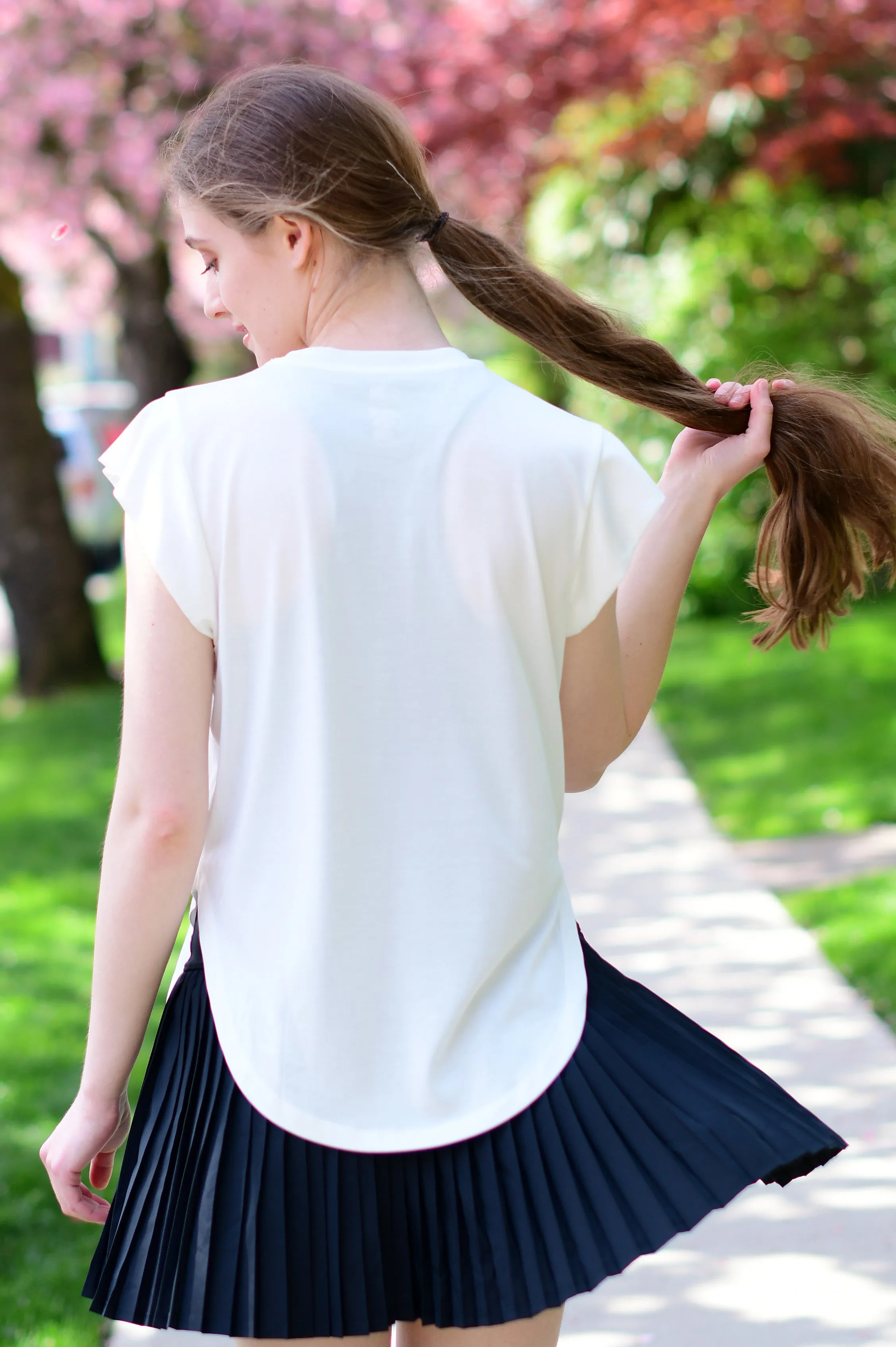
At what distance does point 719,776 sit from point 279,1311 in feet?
16.8

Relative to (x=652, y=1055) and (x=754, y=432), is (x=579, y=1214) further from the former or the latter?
(x=754, y=432)

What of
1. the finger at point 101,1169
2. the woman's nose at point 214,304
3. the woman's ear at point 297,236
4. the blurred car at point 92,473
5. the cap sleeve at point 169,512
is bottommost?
the blurred car at point 92,473

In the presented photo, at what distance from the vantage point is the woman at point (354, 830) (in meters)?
1.36

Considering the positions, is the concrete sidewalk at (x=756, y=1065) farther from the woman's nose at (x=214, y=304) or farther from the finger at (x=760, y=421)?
the woman's nose at (x=214, y=304)

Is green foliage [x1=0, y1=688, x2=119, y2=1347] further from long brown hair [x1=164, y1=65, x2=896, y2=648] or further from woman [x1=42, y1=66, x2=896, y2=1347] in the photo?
long brown hair [x1=164, y1=65, x2=896, y2=648]

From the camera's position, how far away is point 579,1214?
1438 mm

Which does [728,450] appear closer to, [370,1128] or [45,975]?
[370,1128]

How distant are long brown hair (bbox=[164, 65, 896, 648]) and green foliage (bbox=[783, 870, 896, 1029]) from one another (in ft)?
7.57

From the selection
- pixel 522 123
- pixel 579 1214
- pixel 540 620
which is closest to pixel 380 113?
pixel 540 620

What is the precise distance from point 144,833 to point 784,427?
35.2 inches

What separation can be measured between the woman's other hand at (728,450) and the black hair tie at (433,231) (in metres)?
0.39

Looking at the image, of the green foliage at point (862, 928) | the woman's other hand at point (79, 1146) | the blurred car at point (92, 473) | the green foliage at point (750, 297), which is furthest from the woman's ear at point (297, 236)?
the blurred car at point (92, 473)

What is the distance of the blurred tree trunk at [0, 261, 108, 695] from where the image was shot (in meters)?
8.73

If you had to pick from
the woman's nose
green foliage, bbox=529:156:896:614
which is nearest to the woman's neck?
the woman's nose
